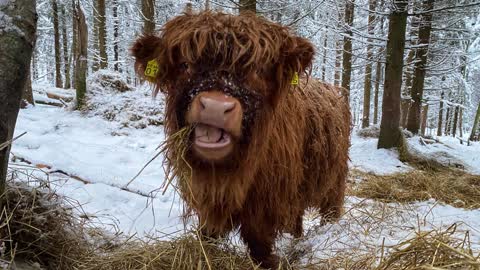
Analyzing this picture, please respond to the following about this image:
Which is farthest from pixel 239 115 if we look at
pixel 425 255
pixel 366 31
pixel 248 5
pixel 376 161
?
pixel 366 31

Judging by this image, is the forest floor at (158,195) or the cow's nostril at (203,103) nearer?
the cow's nostril at (203,103)

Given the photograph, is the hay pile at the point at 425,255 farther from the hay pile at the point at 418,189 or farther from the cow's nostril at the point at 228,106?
the hay pile at the point at 418,189

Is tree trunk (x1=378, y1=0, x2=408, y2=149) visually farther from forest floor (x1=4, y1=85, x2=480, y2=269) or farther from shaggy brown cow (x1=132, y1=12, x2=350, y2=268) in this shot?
shaggy brown cow (x1=132, y1=12, x2=350, y2=268)

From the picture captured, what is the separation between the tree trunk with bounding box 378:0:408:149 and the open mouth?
6.56m

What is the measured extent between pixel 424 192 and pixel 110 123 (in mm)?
6391

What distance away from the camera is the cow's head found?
1.98m

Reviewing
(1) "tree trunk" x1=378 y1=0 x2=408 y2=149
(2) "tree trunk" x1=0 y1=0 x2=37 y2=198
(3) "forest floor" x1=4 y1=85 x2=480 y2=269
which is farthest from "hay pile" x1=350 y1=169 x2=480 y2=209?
(2) "tree trunk" x1=0 y1=0 x2=37 y2=198

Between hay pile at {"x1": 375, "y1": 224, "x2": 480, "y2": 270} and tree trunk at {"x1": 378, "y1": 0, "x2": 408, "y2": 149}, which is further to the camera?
tree trunk at {"x1": 378, "y1": 0, "x2": 408, "y2": 149}

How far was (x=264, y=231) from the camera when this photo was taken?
8.90ft

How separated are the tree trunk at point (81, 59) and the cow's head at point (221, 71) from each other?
26.2 ft

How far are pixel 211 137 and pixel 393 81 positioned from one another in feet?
21.9

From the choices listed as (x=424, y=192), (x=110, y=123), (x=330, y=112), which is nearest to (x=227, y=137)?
(x=330, y=112)

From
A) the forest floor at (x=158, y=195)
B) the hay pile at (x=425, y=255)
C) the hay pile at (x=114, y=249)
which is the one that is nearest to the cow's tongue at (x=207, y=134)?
the hay pile at (x=114, y=249)

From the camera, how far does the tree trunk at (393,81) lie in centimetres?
766
